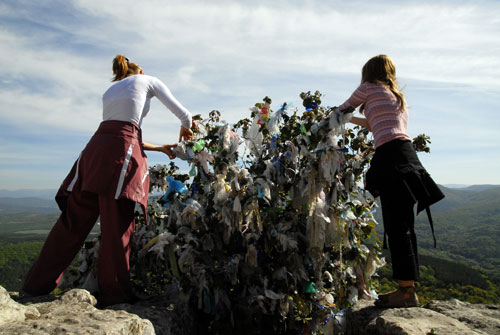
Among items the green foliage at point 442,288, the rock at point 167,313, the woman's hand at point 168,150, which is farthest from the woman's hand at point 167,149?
the green foliage at point 442,288

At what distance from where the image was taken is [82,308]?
274cm

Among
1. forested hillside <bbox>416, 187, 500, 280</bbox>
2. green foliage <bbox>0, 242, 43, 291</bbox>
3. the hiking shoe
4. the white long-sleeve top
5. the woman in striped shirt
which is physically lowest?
forested hillside <bbox>416, 187, 500, 280</bbox>

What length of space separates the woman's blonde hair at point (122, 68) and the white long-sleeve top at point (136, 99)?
32 cm

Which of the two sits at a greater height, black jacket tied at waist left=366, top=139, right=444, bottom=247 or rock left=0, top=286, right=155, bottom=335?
black jacket tied at waist left=366, top=139, right=444, bottom=247

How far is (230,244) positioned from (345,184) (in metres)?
1.39

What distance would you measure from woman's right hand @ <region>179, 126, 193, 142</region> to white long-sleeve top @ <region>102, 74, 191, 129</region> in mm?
156

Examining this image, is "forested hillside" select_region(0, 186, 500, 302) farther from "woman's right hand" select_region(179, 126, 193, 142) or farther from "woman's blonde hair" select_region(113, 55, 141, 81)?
"woman's blonde hair" select_region(113, 55, 141, 81)

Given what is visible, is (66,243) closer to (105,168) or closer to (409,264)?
(105,168)

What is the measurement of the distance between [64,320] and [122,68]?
101 inches

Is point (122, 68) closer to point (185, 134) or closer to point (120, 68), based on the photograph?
point (120, 68)

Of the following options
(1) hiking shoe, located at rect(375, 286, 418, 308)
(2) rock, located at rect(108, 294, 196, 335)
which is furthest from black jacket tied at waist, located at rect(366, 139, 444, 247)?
(2) rock, located at rect(108, 294, 196, 335)

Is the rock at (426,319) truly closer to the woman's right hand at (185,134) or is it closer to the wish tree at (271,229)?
the wish tree at (271,229)

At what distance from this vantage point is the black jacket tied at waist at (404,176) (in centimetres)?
325

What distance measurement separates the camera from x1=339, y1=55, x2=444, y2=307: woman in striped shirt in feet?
10.7
